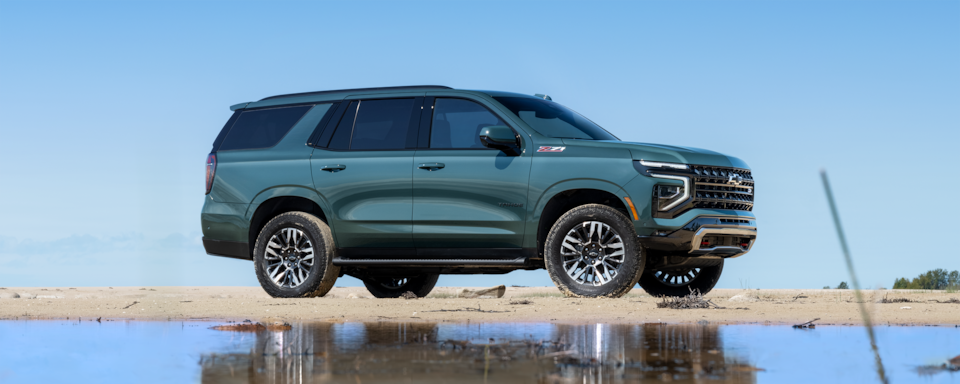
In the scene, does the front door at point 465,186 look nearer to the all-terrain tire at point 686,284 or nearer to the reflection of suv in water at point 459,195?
the reflection of suv in water at point 459,195

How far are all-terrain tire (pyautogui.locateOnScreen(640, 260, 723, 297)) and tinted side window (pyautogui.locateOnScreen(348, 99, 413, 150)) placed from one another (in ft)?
11.0

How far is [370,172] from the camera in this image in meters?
10.4

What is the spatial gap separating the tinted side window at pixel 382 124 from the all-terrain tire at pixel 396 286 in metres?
2.57

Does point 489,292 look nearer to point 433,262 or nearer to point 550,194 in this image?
point 433,262

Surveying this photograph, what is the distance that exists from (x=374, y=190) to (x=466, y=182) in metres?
1.15

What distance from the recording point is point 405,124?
34.6 ft

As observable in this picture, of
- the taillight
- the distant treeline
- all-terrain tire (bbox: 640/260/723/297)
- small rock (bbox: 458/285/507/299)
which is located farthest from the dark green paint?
the distant treeline

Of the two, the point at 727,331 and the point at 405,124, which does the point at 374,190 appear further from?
→ the point at 727,331

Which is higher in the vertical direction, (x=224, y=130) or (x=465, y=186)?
(x=224, y=130)

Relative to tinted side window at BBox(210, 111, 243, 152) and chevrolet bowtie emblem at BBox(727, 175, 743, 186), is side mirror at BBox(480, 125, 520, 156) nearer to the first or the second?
chevrolet bowtie emblem at BBox(727, 175, 743, 186)

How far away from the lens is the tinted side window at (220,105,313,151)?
37.2 ft

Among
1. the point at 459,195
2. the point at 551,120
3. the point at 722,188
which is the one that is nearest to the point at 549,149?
the point at 551,120

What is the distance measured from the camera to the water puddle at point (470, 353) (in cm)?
430

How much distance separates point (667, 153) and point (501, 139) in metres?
1.68
